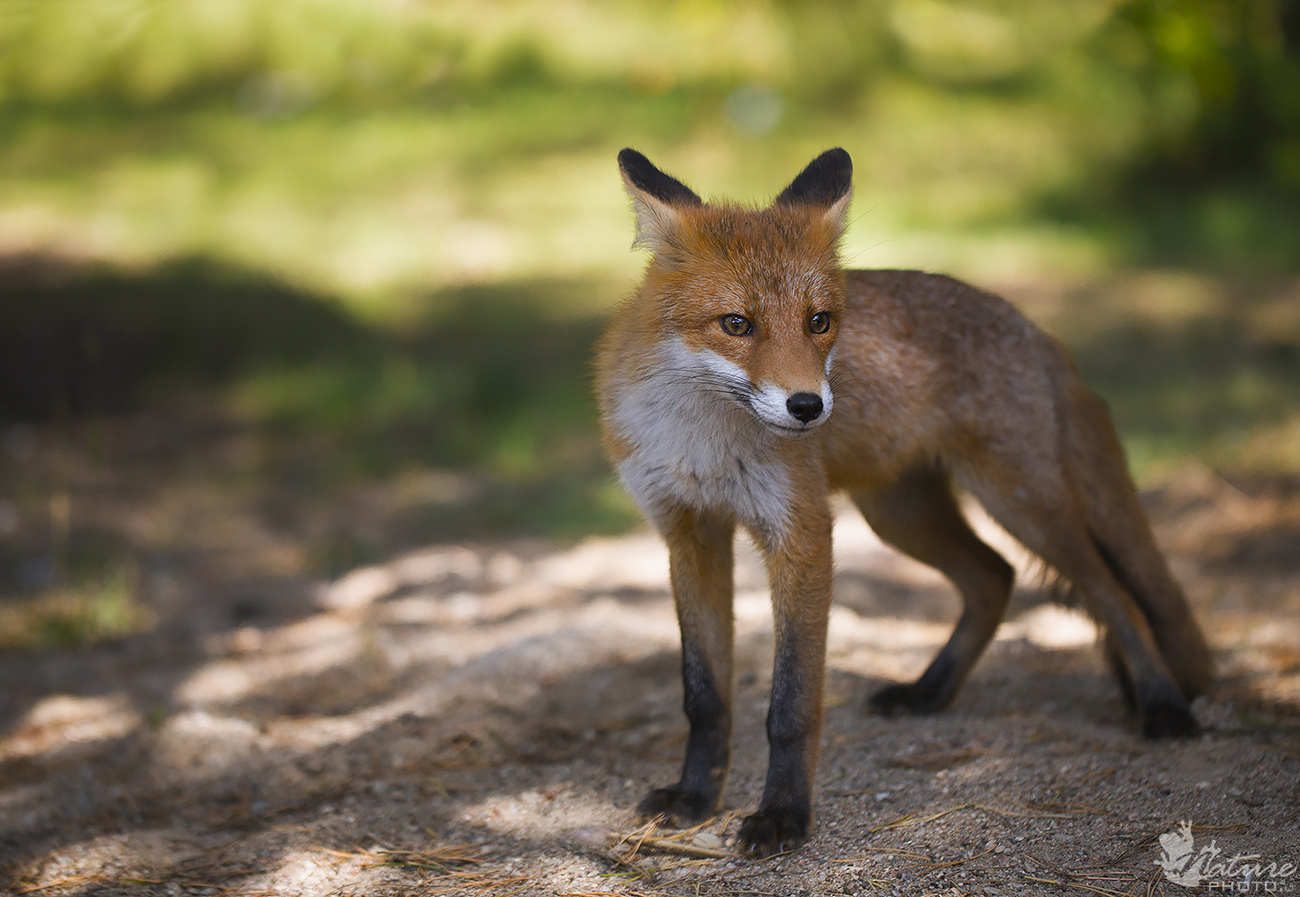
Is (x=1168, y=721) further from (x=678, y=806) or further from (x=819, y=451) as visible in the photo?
(x=678, y=806)

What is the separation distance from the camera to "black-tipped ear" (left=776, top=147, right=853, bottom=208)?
3.15 m

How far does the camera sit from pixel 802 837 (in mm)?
2658

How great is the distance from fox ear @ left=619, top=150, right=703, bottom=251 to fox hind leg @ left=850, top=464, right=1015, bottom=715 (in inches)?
51.3

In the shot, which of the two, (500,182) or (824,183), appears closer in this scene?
(824,183)

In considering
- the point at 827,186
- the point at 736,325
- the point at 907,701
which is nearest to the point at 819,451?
the point at 736,325

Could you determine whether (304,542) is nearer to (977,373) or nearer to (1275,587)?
(977,373)

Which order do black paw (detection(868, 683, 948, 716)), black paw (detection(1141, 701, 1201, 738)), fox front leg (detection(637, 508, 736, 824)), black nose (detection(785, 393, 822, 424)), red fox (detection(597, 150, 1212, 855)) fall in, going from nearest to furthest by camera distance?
1. black nose (detection(785, 393, 822, 424))
2. red fox (detection(597, 150, 1212, 855))
3. fox front leg (detection(637, 508, 736, 824))
4. black paw (detection(1141, 701, 1201, 738))
5. black paw (detection(868, 683, 948, 716))

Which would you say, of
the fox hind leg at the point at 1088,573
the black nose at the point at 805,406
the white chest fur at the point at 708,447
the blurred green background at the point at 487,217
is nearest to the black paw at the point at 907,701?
the fox hind leg at the point at 1088,573

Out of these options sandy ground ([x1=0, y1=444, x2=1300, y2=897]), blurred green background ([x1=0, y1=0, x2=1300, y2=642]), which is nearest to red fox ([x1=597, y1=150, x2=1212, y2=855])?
sandy ground ([x1=0, y1=444, x2=1300, y2=897])

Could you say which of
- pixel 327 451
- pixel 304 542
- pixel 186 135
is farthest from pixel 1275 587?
pixel 186 135

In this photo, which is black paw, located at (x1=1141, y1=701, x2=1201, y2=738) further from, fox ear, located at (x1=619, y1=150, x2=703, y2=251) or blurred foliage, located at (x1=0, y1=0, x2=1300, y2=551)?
blurred foliage, located at (x1=0, y1=0, x2=1300, y2=551)

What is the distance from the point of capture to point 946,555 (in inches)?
151

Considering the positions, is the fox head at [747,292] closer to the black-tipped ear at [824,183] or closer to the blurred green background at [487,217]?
the black-tipped ear at [824,183]

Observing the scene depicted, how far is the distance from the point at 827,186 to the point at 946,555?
4.76 feet
